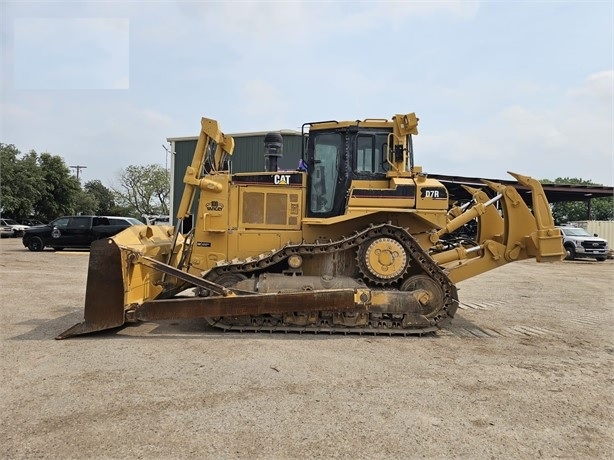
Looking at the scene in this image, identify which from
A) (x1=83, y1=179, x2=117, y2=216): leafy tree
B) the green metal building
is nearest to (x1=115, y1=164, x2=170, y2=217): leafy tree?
(x1=83, y1=179, x2=117, y2=216): leafy tree

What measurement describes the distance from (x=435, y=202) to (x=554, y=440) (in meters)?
4.07

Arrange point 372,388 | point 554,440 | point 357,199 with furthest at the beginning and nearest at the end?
point 357,199 < point 372,388 < point 554,440

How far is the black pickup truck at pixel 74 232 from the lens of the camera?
20938mm

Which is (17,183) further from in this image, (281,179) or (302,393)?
(302,393)

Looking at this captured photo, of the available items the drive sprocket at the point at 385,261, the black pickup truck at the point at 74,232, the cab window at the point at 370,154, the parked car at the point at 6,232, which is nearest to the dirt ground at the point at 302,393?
the drive sprocket at the point at 385,261

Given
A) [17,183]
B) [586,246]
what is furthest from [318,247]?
[17,183]

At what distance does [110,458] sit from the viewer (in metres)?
3.29

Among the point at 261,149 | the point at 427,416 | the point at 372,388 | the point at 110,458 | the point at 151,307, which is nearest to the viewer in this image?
the point at 110,458

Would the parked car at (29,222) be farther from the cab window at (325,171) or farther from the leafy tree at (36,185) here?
the cab window at (325,171)

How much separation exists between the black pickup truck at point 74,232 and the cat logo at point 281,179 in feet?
48.8

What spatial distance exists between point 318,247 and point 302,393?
2.88 meters

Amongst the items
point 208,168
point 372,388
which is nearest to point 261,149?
point 208,168

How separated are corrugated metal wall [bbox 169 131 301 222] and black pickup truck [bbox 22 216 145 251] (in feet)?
9.59

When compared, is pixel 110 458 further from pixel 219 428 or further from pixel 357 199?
pixel 357 199
